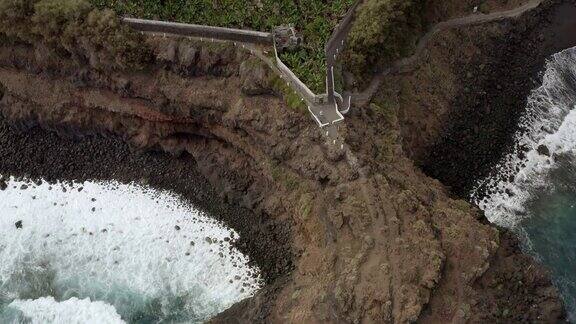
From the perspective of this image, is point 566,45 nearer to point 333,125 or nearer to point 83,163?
point 333,125

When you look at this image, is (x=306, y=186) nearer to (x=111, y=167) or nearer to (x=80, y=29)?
(x=111, y=167)

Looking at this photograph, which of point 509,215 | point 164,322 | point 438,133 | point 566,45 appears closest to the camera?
point 164,322

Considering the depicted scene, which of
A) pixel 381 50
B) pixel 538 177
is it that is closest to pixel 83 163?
pixel 381 50

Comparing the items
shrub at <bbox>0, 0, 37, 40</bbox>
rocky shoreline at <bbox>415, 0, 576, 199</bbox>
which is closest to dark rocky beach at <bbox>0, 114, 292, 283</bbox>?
shrub at <bbox>0, 0, 37, 40</bbox>

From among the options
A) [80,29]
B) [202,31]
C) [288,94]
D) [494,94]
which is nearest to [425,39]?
[494,94]

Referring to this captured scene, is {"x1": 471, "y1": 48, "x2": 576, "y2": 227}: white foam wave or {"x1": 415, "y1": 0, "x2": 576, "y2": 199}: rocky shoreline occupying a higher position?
{"x1": 415, "y1": 0, "x2": 576, "y2": 199}: rocky shoreline

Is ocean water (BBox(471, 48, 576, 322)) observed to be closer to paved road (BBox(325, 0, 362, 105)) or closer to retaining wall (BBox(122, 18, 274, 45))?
paved road (BBox(325, 0, 362, 105))
